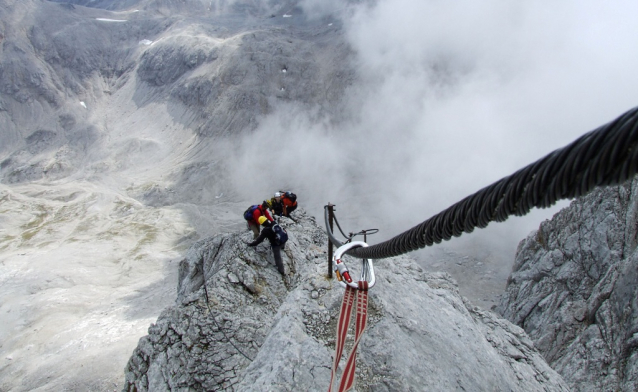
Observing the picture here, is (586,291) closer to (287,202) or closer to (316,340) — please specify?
(287,202)

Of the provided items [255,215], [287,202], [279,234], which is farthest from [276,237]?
[287,202]

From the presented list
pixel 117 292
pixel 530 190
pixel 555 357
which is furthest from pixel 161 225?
pixel 530 190

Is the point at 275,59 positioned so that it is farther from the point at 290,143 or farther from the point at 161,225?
the point at 161,225

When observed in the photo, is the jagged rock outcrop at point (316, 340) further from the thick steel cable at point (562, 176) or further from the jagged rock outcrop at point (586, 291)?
the jagged rock outcrop at point (586, 291)

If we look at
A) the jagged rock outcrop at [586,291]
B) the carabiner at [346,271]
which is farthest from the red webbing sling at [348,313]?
the jagged rock outcrop at [586,291]

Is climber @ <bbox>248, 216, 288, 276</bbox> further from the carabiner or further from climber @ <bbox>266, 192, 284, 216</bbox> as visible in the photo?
the carabiner
